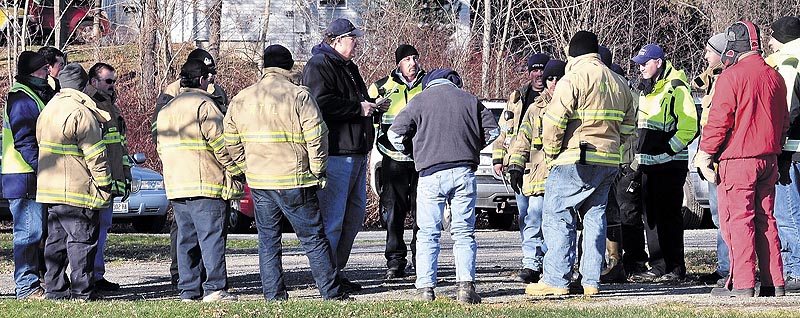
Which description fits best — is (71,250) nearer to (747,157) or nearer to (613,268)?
(613,268)

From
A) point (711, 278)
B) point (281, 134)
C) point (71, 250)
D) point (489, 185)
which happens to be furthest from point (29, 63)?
point (489, 185)

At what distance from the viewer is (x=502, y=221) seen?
64.4ft

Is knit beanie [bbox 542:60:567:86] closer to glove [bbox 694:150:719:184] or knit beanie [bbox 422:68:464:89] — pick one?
knit beanie [bbox 422:68:464:89]

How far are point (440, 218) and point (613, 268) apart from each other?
2.11m

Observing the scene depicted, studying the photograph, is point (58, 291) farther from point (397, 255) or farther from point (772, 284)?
point (772, 284)

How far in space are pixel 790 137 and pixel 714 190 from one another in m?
0.85

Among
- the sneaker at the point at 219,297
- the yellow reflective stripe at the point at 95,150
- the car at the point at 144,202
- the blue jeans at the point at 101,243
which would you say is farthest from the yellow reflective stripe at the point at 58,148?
the car at the point at 144,202

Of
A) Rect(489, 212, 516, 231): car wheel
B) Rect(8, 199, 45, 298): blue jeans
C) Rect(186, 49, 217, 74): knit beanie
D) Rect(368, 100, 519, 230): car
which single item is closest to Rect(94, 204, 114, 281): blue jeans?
Rect(8, 199, 45, 298): blue jeans

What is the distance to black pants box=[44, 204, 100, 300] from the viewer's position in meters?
9.80

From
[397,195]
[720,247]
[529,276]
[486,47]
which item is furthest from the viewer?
[486,47]

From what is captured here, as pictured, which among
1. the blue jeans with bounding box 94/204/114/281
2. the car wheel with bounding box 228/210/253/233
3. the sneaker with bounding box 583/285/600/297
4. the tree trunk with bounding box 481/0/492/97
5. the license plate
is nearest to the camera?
the sneaker with bounding box 583/285/600/297

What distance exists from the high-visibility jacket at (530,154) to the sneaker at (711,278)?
5.05ft

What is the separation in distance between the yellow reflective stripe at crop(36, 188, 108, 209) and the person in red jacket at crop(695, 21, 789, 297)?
4.48 m

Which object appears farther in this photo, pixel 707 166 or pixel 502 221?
pixel 502 221
